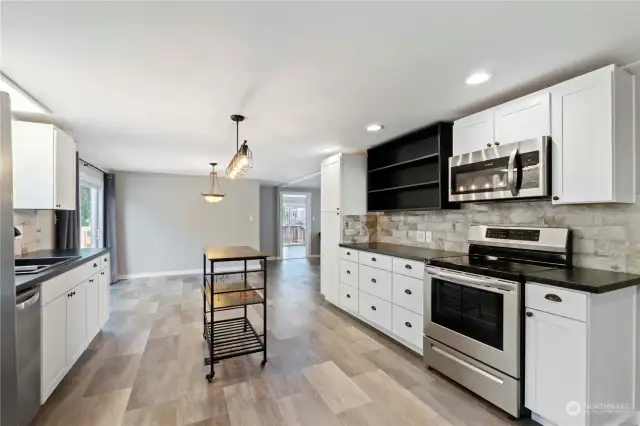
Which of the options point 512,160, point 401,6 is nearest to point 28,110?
point 401,6

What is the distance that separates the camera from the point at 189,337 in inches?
132

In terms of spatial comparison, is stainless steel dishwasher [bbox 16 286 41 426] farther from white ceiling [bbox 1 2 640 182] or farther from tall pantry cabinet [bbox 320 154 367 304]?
tall pantry cabinet [bbox 320 154 367 304]

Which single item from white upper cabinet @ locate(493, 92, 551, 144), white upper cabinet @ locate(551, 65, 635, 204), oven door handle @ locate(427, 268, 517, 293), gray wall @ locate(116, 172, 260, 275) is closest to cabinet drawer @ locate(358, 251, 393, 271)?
oven door handle @ locate(427, 268, 517, 293)

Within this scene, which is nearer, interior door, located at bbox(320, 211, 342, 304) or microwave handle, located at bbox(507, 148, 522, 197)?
microwave handle, located at bbox(507, 148, 522, 197)

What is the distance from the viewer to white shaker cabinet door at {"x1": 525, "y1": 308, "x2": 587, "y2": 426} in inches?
66.9

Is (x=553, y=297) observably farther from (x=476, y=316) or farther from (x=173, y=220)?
(x=173, y=220)

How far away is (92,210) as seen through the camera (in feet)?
18.7

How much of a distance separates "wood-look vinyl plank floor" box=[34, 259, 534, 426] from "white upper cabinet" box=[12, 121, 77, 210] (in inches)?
59.5

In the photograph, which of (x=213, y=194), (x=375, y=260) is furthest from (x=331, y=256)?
(x=213, y=194)

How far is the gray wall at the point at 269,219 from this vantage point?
30.0 feet

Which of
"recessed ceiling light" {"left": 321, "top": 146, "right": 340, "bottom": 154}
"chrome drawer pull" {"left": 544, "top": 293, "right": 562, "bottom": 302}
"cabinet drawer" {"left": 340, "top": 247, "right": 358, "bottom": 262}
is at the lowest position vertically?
"cabinet drawer" {"left": 340, "top": 247, "right": 358, "bottom": 262}

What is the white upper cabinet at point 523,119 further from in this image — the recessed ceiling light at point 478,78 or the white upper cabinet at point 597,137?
the recessed ceiling light at point 478,78

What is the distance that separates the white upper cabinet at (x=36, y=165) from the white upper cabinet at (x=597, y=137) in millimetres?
4099

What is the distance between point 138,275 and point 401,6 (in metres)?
6.94
